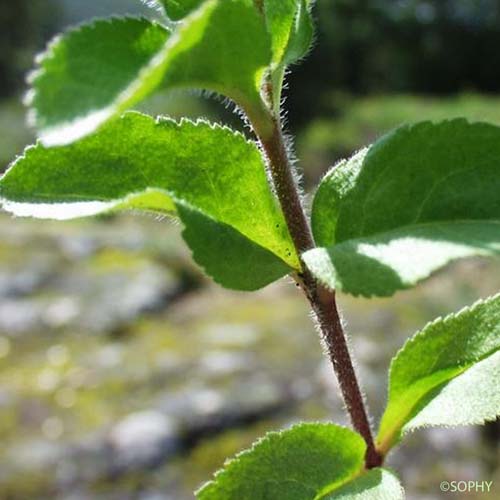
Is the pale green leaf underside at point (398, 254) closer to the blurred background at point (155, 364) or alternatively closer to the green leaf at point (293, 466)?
the green leaf at point (293, 466)

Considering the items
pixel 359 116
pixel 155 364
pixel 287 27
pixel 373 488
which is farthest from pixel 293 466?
pixel 359 116

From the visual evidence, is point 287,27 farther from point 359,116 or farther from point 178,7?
point 359,116

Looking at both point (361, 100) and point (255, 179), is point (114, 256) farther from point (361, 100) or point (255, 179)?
point (361, 100)

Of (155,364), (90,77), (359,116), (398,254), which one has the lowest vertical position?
(398,254)

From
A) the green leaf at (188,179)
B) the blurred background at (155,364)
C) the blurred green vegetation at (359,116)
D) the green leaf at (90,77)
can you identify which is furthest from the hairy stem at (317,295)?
the blurred green vegetation at (359,116)

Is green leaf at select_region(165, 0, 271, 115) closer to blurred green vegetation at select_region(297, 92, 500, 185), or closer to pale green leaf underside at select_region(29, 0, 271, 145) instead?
pale green leaf underside at select_region(29, 0, 271, 145)

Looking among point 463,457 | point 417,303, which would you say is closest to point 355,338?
point 417,303
